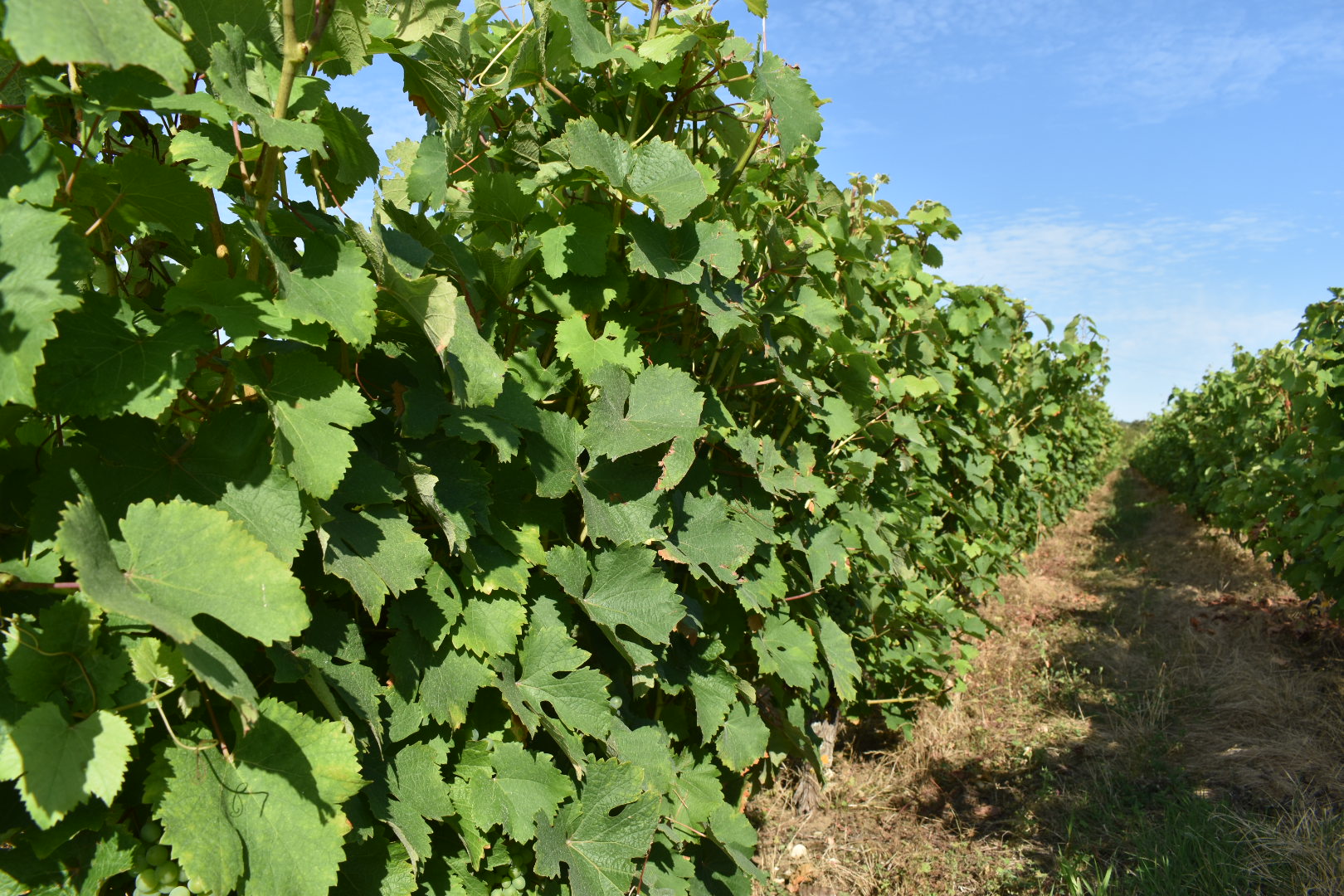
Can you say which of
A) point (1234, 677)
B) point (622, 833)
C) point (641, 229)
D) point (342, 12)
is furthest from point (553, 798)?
point (1234, 677)

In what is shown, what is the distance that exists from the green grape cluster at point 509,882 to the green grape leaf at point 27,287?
1.17m

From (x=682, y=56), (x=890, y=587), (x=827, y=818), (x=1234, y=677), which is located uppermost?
(x=682, y=56)

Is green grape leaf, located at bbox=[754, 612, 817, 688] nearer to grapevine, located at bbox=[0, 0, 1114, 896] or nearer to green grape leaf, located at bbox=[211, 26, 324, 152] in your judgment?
grapevine, located at bbox=[0, 0, 1114, 896]

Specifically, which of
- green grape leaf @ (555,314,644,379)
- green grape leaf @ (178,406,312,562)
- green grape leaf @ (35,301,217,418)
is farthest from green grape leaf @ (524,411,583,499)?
green grape leaf @ (35,301,217,418)

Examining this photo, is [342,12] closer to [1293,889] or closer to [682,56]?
[682,56]

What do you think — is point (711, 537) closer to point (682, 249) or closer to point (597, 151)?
point (682, 249)

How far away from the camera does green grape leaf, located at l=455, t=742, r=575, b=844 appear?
59.1 inches

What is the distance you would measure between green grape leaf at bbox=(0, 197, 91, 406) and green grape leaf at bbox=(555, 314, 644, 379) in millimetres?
920

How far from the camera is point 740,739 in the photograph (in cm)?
232

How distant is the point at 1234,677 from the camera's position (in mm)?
5957

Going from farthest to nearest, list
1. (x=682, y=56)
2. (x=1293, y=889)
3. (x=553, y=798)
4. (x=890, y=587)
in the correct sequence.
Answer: (x=890, y=587)
(x=1293, y=889)
(x=682, y=56)
(x=553, y=798)

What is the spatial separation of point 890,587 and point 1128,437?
Answer: 43216mm

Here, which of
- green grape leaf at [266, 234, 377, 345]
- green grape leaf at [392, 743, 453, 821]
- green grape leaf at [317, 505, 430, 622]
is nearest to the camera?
green grape leaf at [266, 234, 377, 345]

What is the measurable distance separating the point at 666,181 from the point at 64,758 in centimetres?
142
